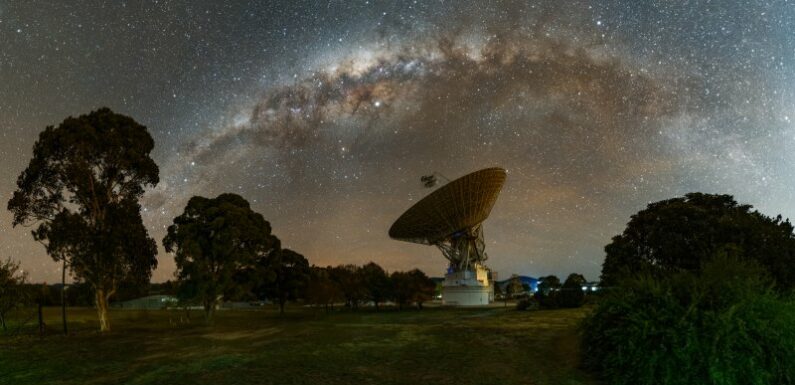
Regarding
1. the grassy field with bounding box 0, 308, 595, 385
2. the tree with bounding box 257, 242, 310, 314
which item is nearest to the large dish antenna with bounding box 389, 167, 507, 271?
the tree with bounding box 257, 242, 310, 314

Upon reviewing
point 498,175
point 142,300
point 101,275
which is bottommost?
point 142,300

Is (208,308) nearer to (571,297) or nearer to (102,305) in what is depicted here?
(102,305)

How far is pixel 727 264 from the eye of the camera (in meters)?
13.3

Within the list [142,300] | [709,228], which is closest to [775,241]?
[709,228]

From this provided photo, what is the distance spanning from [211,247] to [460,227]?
107ft

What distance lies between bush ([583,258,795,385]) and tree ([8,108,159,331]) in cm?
2913

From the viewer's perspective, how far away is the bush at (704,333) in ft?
36.8

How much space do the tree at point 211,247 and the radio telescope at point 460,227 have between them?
23.6 meters

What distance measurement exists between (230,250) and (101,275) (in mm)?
9319

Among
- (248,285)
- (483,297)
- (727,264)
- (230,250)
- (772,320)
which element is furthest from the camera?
(483,297)

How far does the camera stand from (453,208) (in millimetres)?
60938

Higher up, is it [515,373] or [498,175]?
[498,175]

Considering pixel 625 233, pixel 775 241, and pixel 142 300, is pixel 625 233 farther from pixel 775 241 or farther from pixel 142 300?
pixel 142 300

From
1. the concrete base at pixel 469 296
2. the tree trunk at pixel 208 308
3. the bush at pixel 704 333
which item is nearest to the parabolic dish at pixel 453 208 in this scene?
the concrete base at pixel 469 296
